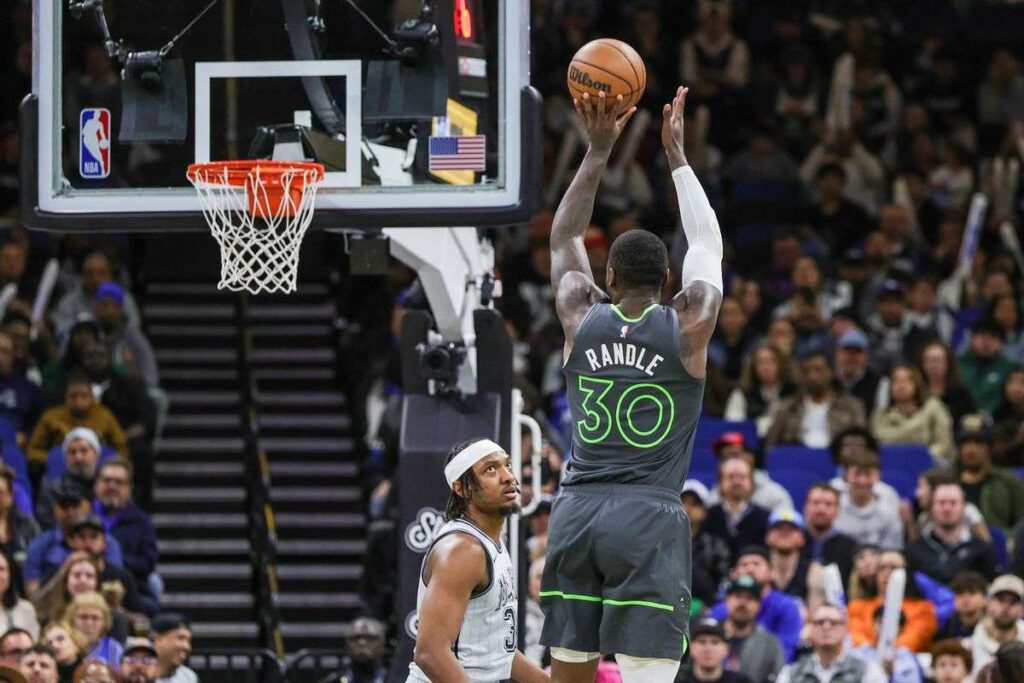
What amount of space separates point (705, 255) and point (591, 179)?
19.8 inches

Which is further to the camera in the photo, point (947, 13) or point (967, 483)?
point (947, 13)

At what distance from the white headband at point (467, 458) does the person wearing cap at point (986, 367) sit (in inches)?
338

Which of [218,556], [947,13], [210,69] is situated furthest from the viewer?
[947,13]

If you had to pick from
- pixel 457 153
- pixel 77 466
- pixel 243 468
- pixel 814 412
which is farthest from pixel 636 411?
pixel 243 468

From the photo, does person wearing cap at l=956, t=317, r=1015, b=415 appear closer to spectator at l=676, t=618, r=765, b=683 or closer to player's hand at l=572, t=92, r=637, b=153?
spectator at l=676, t=618, r=765, b=683

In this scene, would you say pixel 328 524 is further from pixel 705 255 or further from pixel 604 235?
pixel 705 255

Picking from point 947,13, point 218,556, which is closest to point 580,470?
point 218,556

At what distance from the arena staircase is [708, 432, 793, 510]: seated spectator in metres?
3.25

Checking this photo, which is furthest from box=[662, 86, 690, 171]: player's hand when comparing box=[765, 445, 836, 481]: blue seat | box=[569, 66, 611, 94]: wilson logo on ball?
box=[765, 445, 836, 481]: blue seat

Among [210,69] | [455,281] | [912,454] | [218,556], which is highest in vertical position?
[210,69]

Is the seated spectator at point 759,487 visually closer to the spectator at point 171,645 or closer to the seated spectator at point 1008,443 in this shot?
the seated spectator at point 1008,443

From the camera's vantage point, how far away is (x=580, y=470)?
679 cm

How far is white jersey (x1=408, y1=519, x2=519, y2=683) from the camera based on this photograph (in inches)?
282

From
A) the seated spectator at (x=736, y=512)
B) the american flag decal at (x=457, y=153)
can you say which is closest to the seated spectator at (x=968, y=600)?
the seated spectator at (x=736, y=512)
